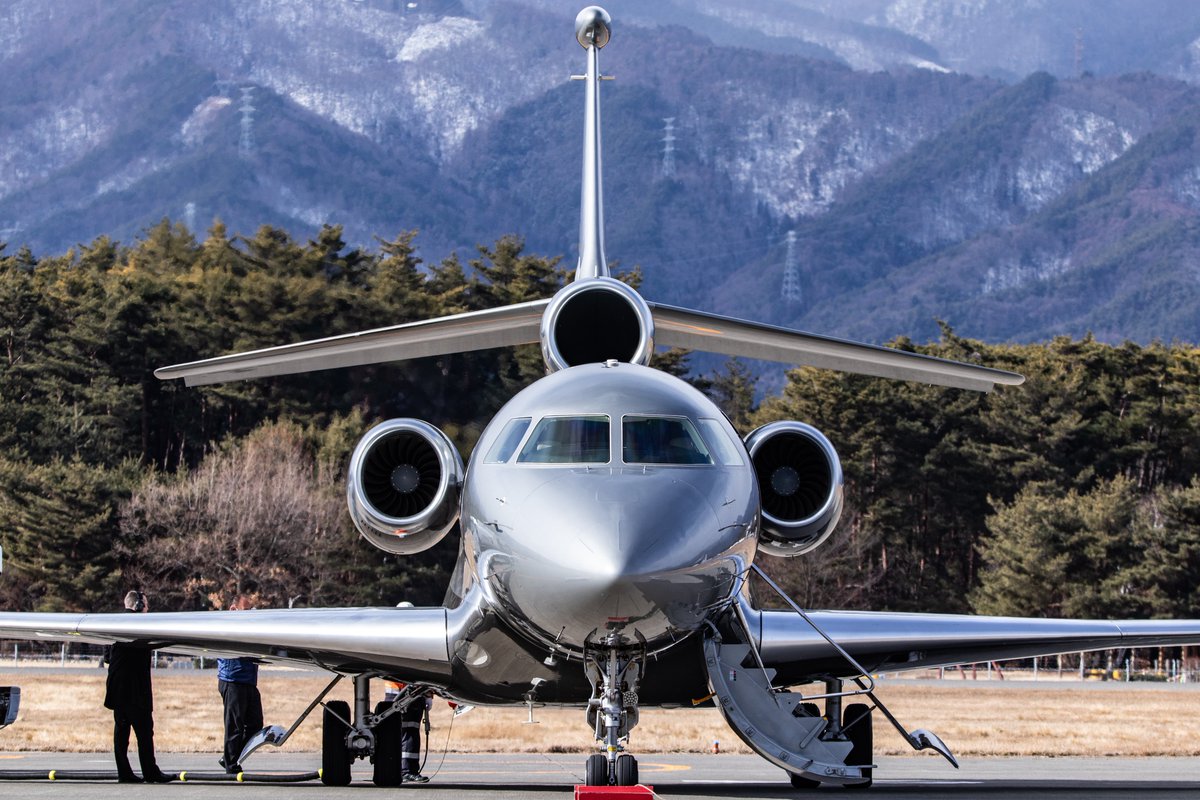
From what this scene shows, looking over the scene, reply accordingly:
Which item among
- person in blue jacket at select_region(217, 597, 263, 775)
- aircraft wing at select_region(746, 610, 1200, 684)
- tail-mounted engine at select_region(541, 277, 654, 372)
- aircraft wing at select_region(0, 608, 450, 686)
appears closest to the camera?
aircraft wing at select_region(0, 608, 450, 686)

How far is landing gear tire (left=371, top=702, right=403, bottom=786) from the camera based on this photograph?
1382 centimetres

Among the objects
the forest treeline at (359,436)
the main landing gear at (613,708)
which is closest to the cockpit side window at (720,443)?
the main landing gear at (613,708)

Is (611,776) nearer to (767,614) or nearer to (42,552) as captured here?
(767,614)

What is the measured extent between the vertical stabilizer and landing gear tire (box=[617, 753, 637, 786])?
7333mm

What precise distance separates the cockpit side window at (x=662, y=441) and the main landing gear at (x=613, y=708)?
1240mm

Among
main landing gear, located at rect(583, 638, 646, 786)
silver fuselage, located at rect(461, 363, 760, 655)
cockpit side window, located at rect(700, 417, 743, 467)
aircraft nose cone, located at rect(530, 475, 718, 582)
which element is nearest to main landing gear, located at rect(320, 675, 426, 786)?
silver fuselage, located at rect(461, 363, 760, 655)

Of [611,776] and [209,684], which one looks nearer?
[611,776]

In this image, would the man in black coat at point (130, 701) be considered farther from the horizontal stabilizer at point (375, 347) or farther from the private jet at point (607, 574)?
the horizontal stabilizer at point (375, 347)

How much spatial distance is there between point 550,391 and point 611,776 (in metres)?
2.83

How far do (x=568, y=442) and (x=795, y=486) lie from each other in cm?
328

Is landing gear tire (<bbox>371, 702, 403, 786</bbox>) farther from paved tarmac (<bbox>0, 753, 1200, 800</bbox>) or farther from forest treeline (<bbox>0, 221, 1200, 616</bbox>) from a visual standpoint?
forest treeline (<bbox>0, 221, 1200, 616</bbox>)

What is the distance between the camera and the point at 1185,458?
74.3 metres

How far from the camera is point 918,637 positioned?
13664 millimetres

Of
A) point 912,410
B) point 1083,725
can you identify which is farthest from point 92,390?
point 1083,725
